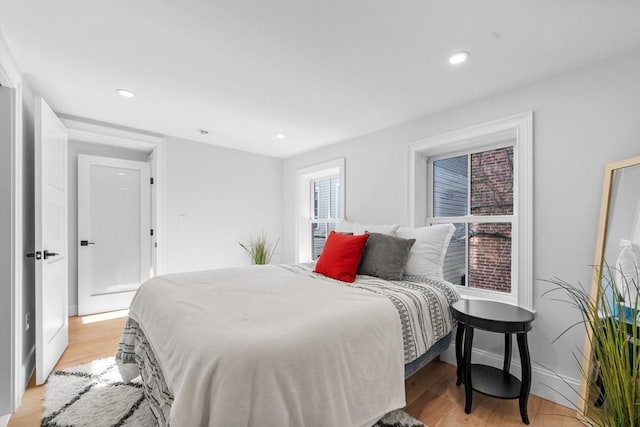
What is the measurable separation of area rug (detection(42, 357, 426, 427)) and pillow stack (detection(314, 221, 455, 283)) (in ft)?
3.17

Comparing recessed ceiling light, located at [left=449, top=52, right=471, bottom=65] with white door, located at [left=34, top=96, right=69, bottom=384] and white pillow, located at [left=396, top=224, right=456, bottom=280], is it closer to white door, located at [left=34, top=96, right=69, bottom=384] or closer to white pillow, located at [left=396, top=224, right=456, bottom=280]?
white pillow, located at [left=396, top=224, right=456, bottom=280]

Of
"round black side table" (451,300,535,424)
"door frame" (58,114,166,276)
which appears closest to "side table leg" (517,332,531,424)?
"round black side table" (451,300,535,424)

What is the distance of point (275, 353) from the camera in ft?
3.64

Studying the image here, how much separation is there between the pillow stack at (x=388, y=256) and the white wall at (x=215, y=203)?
2.13 metres

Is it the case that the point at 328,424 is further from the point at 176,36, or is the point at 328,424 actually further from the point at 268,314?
the point at 176,36

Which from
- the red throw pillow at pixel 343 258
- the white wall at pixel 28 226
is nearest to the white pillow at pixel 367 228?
the red throw pillow at pixel 343 258

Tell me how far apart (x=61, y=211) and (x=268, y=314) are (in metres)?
2.44

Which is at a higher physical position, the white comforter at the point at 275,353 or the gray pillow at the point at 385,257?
the gray pillow at the point at 385,257

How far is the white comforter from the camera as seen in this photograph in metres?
1.04

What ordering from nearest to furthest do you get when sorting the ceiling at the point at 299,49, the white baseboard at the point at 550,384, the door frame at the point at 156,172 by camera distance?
the ceiling at the point at 299,49 → the white baseboard at the point at 550,384 → the door frame at the point at 156,172

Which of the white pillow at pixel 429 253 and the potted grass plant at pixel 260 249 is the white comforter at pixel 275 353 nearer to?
the white pillow at pixel 429 253

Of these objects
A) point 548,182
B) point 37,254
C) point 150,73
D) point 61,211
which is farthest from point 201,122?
point 548,182

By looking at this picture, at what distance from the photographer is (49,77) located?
220 centimetres

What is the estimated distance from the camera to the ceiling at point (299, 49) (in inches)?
58.5
